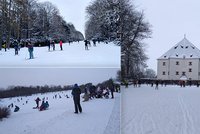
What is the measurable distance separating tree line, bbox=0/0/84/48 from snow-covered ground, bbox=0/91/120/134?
0.59 meters

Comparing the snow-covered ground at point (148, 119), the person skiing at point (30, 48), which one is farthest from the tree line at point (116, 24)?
the person skiing at point (30, 48)

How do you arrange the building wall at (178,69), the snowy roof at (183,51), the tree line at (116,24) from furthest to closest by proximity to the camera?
the snowy roof at (183,51) → the building wall at (178,69) → the tree line at (116,24)

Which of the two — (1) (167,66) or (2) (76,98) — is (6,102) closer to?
(2) (76,98)

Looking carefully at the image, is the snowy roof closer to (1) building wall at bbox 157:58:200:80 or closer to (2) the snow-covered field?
(1) building wall at bbox 157:58:200:80

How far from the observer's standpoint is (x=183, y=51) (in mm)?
45281

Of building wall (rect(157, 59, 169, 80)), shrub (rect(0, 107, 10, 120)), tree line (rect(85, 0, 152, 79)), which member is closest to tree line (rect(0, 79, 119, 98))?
shrub (rect(0, 107, 10, 120))

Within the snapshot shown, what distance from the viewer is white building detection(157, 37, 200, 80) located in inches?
1710

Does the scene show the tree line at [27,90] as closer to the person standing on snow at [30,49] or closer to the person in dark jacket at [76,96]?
the person in dark jacket at [76,96]

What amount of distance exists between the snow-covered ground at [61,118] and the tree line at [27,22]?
23.3 inches

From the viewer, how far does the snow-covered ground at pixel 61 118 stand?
2.79 meters

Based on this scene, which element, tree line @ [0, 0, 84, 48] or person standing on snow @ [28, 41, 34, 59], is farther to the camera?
person standing on snow @ [28, 41, 34, 59]

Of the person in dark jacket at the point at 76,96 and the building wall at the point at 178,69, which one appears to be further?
the building wall at the point at 178,69

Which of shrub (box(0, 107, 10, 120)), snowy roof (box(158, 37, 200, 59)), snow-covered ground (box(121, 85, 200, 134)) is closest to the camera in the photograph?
shrub (box(0, 107, 10, 120))

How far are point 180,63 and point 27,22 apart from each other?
4318cm
